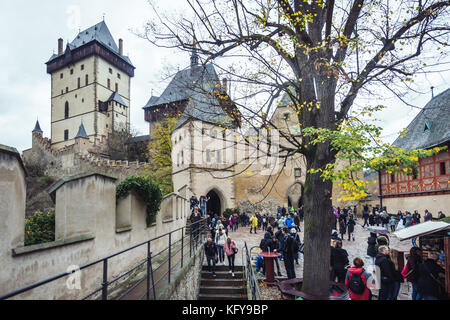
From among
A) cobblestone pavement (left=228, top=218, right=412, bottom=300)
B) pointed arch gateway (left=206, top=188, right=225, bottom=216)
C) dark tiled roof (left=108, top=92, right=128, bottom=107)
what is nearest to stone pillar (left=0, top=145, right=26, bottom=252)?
cobblestone pavement (left=228, top=218, right=412, bottom=300)

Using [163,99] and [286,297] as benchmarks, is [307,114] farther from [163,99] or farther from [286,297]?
[163,99]

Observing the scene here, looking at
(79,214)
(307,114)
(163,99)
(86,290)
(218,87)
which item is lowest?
(86,290)

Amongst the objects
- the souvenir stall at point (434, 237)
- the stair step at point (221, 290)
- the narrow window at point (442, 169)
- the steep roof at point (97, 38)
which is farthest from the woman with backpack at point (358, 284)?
the steep roof at point (97, 38)

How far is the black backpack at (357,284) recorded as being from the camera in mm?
5664

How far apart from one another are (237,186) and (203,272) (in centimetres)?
2033

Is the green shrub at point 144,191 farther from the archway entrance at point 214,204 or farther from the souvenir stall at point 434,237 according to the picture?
the archway entrance at point 214,204

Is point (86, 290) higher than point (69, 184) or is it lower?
lower

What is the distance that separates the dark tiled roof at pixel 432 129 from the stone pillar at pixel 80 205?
19827 mm

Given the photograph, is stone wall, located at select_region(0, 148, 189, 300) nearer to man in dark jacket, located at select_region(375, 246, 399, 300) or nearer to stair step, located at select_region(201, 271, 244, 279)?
stair step, located at select_region(201, 271, 244, 279)

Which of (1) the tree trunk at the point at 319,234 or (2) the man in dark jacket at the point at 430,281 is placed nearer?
(2) the man in dark jacket at the point at 430,281

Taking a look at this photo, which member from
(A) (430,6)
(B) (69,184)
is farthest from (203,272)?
(A) (430,6)

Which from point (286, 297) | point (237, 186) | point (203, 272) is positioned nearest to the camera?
point (286, 297)
